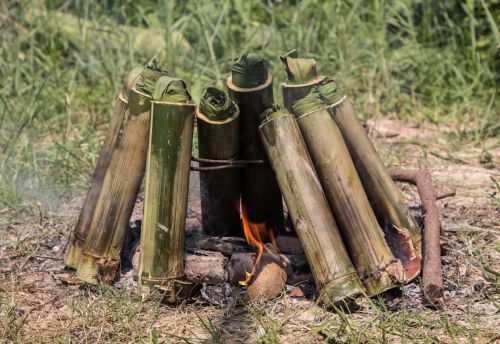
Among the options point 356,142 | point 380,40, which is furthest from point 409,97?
point 356,142

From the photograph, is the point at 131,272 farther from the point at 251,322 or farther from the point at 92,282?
the point at 251,322

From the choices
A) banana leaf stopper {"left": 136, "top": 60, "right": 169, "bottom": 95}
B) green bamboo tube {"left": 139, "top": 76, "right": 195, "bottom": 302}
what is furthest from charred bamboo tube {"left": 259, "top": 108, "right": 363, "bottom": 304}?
banana leaf stopper {"left": 136, "top": 60, "right": 169, "bottom": 95}

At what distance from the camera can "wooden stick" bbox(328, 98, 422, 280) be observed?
12.1 ft

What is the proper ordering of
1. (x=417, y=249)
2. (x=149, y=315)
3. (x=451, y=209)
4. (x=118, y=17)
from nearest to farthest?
(x=149, y=315) → (x=417, y=249) → (x=451, y=209) → (x=118, y=17)

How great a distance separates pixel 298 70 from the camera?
12.0 feet

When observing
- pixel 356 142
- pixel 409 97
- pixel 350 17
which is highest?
pixel 356 142

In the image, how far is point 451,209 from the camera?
4621 mm

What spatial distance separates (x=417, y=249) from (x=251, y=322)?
843 mm

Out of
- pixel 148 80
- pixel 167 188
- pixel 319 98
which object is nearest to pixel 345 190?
pixel 319 98

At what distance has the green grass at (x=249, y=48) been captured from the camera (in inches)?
238

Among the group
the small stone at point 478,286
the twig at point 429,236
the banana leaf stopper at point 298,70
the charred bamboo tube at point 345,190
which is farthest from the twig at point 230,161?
the small stone at point 478,286

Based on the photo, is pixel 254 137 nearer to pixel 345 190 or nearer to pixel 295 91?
pixel 295 91

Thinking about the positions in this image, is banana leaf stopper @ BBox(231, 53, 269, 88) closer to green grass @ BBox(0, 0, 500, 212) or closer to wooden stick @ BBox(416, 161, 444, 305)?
wooden stick @ BBox(416, 161, 444, 305)

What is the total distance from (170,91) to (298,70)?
0.59 meters
